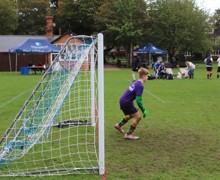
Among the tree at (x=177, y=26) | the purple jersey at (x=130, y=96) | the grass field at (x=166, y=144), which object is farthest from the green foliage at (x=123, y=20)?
the purple jersey at (x=130, y=96)

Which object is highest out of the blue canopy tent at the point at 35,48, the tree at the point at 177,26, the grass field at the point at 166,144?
the tree at the point at 177,26

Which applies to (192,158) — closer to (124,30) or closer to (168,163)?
(168,163)

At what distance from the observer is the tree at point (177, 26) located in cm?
4441

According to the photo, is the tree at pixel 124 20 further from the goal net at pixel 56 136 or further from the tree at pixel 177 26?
the goal net at pixel 56 136

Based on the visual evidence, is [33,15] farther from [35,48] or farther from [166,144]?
[166,144]

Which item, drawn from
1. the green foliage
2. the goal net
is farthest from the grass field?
the green foliage

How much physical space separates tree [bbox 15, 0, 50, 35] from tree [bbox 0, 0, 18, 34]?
274 centimetres

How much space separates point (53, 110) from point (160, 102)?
7.38 m

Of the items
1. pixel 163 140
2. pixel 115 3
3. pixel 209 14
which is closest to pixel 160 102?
pixel 163 140

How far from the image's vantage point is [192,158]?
6281 mm

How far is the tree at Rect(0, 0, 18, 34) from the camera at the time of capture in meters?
55.6

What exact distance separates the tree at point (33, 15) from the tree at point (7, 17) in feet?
8.99

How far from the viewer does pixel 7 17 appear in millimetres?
55750

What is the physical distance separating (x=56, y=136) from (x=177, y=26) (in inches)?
1534
